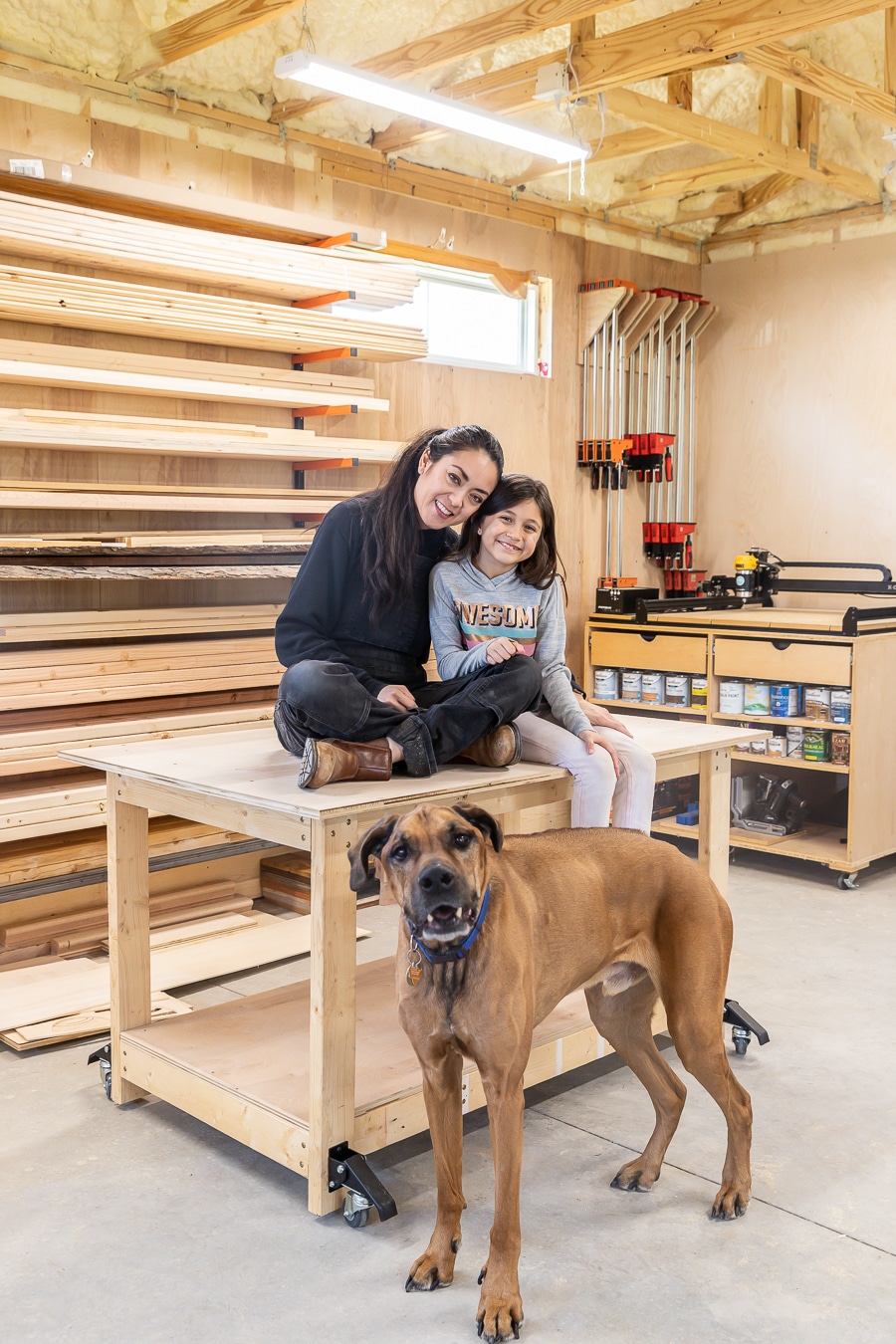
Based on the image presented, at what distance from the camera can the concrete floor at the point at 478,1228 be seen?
2.12m

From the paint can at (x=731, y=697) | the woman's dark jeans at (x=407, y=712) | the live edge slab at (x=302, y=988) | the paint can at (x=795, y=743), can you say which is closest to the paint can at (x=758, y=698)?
the paint can at (x=731, y=697)

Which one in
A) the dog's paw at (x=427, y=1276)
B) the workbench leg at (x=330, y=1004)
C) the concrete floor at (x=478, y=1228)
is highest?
the workbench leg at (x=330, y=1004)

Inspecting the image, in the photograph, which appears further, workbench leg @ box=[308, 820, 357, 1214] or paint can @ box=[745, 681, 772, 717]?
paint can @ box=[745, 681, 772, 717]

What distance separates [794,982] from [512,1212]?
6.82 ft

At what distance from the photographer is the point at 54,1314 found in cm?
213

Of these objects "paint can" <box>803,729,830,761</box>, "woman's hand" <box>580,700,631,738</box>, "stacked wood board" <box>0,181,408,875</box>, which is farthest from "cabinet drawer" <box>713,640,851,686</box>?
"woman's hand" <box>580,700,631,738</box>

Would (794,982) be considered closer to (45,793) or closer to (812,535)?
(45,793)

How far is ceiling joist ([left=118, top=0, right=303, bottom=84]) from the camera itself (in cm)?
392

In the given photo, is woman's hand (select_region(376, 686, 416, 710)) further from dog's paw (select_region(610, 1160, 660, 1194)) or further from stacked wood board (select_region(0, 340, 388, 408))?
stacked wood board (select_region(0, 340, 388, 408))

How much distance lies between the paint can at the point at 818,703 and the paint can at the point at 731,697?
337mm

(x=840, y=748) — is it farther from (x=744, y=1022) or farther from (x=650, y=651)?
(x=744, y=1022)

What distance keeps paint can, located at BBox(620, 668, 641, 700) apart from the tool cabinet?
45 millimetres

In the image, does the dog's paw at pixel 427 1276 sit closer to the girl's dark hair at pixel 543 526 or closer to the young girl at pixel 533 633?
the young girl at pixel 533 633

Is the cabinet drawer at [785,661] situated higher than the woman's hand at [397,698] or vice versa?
the woman's hand at [397,698]
